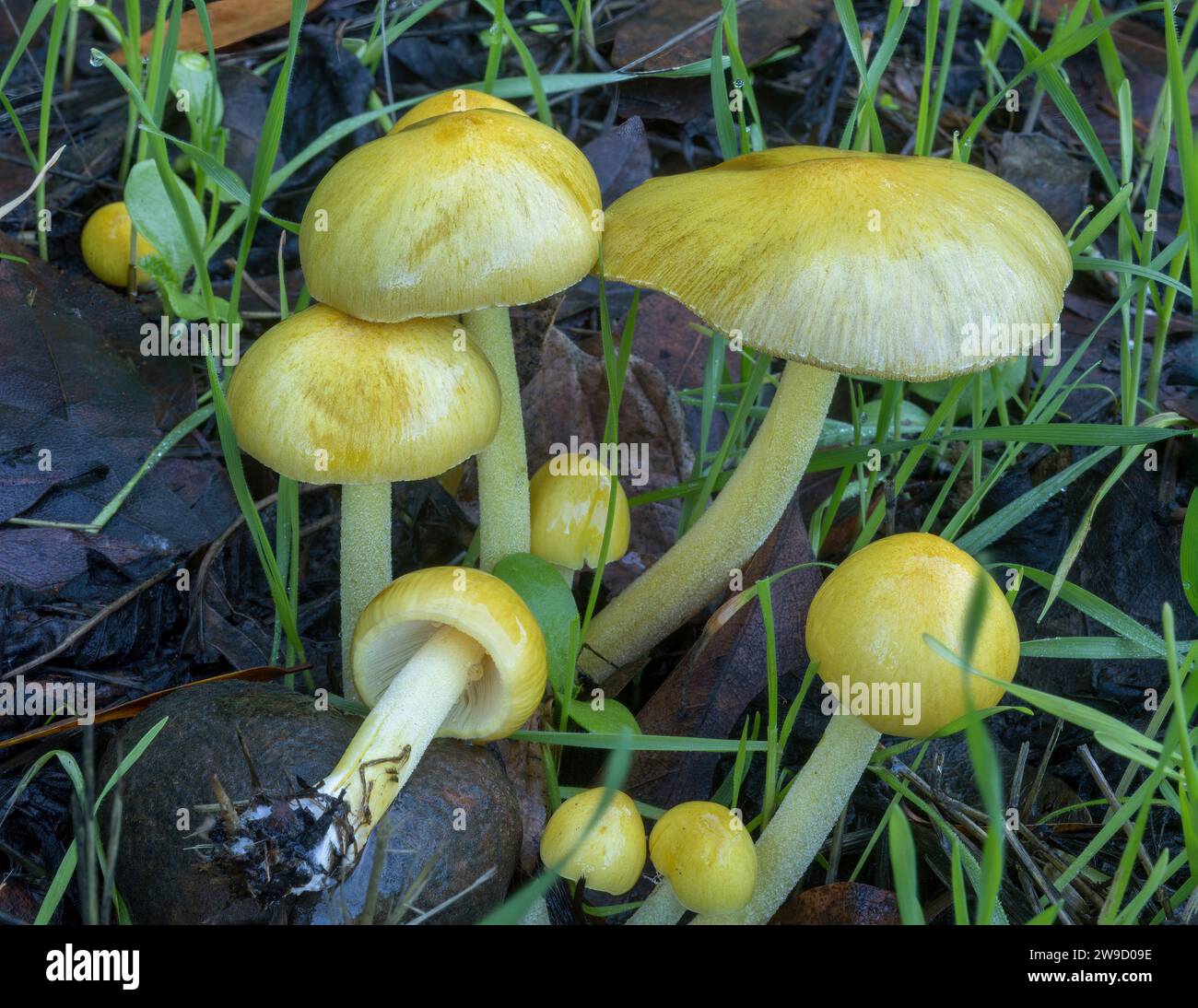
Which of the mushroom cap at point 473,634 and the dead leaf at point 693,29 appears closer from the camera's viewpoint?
the mushroom cap at point 473,634

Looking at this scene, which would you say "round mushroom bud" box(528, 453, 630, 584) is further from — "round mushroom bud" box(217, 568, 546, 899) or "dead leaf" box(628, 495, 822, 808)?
"round mushroom bud" box(217, 568, 546, 899)

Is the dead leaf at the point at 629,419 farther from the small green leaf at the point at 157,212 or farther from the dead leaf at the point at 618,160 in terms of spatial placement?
the small green leaf at the point at 157,212

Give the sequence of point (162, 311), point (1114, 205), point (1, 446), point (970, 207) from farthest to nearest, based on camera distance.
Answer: point (162, 311), point (1, 446), point (1114, 205), point (970, 207)

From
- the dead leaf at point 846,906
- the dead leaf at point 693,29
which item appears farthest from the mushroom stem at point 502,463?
the dead leaf at point 693,29

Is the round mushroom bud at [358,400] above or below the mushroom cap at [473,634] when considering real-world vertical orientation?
above
